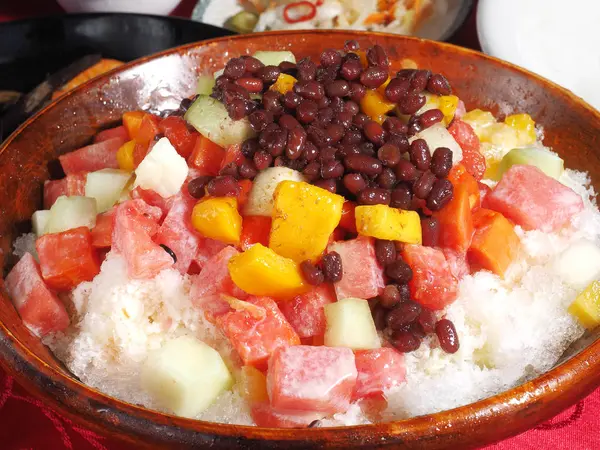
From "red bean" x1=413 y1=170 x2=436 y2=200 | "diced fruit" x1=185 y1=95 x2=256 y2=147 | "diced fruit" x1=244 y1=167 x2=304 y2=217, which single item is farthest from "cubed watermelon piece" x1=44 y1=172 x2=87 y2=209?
"red bean" x1=413 y1=170 x2=436 y2=200

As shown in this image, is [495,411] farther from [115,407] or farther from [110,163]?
[110,163]

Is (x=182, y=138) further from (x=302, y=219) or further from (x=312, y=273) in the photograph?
(x=312, y=273)

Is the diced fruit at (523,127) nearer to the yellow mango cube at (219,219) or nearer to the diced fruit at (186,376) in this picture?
the yellow mango cube at (219,219)

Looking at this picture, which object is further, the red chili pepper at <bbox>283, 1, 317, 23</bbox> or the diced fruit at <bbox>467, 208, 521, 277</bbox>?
the red chili pepper at <bbox>283, 1, 317, 23</bbox>

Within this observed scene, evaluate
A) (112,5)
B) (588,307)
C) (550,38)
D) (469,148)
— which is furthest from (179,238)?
(112,5)

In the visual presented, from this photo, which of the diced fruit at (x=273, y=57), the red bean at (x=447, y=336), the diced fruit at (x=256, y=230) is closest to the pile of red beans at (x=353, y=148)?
the red bean at (x=447, y=336)

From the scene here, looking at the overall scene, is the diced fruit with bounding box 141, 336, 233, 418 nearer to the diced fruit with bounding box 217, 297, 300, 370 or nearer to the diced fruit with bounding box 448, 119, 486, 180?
the diced fruit with bounding box 217, 297, 300, 370
